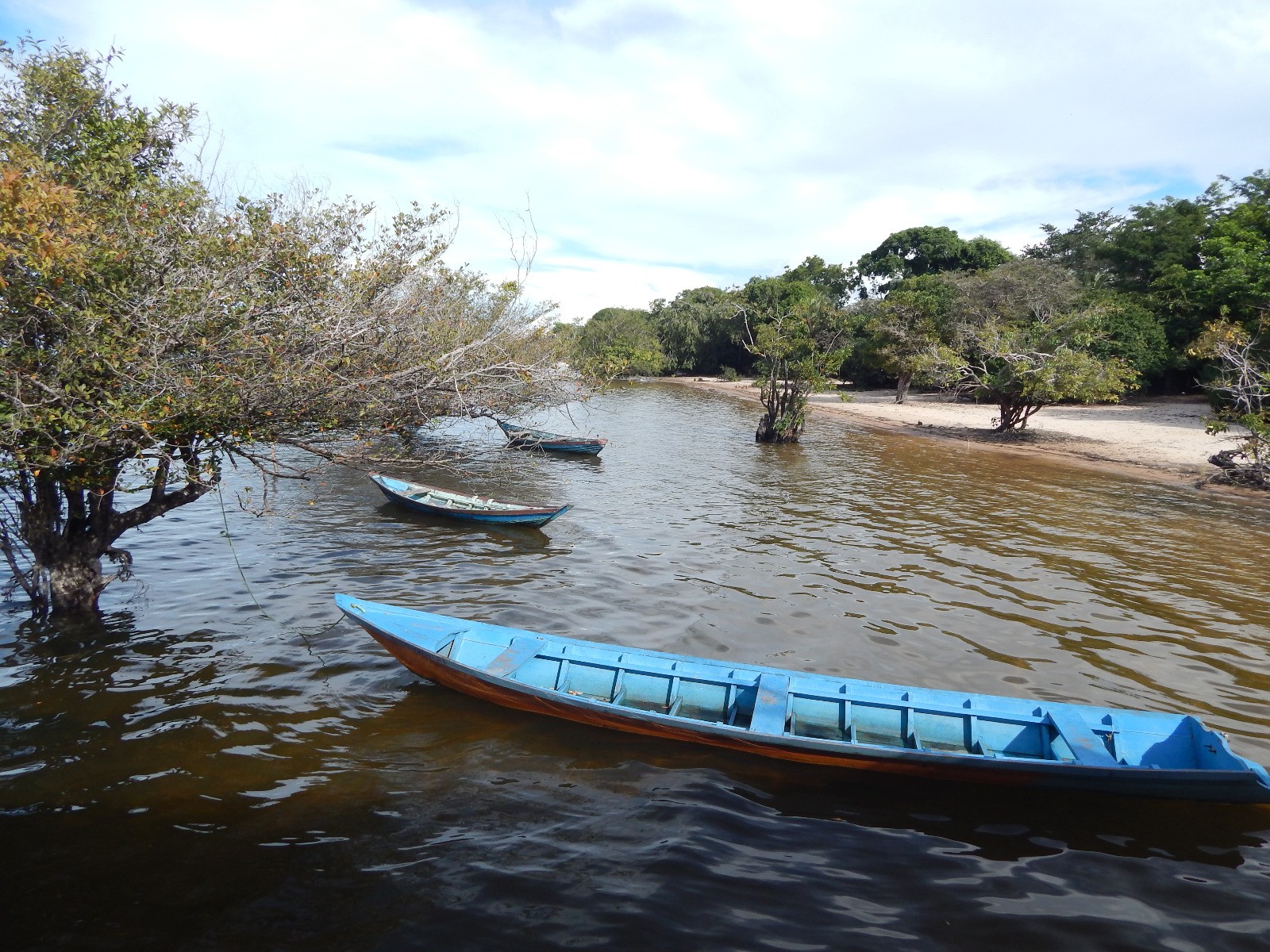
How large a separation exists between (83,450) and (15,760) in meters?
3.15

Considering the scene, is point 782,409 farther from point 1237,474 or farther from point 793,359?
point 1237,474

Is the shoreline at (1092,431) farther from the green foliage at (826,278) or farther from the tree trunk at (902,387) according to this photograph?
the green foliage at (826,278)

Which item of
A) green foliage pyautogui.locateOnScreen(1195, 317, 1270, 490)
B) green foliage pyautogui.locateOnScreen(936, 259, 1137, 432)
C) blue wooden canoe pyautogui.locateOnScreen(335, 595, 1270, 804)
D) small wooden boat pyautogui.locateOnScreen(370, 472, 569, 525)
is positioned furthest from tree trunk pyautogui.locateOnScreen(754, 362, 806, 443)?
blue wooden canoe pyautogui.locateOnScreen(335, 595, 1270, 804)

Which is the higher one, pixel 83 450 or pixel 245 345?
pixel 245 345

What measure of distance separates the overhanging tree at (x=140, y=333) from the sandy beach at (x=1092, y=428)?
26201 millimetres

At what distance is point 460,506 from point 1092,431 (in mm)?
30271

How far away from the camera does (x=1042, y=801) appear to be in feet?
23.4

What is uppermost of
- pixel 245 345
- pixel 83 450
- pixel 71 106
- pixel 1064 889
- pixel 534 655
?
pixel 71 106

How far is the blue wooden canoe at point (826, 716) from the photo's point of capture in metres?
6.46

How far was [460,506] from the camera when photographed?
1636 cm

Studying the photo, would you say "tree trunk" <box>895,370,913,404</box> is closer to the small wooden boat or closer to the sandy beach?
the sandy beach

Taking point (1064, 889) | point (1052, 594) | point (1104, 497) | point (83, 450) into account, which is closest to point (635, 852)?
point (1064, 889)

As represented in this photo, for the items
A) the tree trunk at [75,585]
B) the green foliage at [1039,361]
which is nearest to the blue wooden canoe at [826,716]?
the tree trunk at [75,585]

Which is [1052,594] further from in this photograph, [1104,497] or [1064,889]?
[1104,497]
